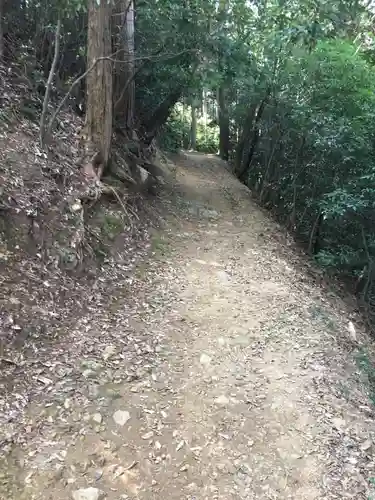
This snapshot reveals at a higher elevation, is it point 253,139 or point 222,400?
point 253,139

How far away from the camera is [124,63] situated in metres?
9.61

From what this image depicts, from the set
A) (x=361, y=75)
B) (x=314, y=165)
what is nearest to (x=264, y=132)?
(x=314, y=165)

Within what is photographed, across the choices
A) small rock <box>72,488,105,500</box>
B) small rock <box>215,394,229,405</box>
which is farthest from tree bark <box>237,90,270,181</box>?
small rock <box>72,488,105,500</box>

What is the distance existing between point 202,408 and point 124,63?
7.55m

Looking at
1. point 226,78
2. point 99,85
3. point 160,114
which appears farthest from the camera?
point 160,114

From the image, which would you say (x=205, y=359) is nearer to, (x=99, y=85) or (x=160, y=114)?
(x=99, y=85)

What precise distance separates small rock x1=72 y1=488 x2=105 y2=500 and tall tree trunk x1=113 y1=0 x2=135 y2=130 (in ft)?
25.0

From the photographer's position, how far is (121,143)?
32.9 ft

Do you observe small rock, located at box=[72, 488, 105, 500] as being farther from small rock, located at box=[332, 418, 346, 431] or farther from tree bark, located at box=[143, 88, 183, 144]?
tree bark, located at box=[143, 88, 183, 144]

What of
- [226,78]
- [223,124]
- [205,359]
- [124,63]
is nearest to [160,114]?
[124,63]

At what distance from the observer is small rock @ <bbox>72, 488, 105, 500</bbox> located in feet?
10.9

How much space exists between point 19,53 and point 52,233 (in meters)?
4.24

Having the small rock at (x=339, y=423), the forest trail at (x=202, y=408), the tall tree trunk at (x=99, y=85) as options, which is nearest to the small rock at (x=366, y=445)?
the forest trail at (x=202, y=408)

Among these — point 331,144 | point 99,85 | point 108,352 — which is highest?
point 99,85
